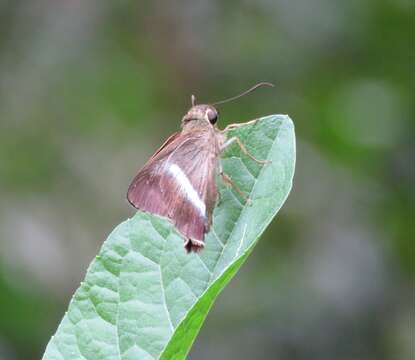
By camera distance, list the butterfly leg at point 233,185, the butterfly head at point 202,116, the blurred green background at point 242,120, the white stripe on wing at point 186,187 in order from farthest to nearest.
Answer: the blurred green background at point 242,120 < the butterfly head at point 202,116 < the white stripe on wing at point 186,187 < the butterfly leg at point 233,185

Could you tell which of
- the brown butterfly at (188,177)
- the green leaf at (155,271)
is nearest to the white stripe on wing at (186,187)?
the brown butterfly at (188,177)

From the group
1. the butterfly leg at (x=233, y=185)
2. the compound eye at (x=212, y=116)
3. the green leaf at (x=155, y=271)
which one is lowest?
the green leaf at (x=155, y=271)

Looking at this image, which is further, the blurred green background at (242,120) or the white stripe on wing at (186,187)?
the blurred green background at (242,120)

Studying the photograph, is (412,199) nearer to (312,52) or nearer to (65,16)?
(312,52)

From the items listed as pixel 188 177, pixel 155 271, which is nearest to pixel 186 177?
pixel 188 177

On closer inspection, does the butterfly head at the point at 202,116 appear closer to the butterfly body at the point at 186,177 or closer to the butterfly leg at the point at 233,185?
the butterfly body at the point at 186,177

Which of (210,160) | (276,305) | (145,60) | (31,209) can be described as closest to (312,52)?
(145,60)

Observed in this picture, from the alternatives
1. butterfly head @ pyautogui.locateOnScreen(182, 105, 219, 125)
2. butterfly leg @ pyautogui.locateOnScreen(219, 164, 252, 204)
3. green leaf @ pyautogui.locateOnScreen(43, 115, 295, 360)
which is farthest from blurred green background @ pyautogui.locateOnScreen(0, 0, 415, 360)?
green leaf @ pyautogui.locateOnScreen(43, 115, 295, 360)
